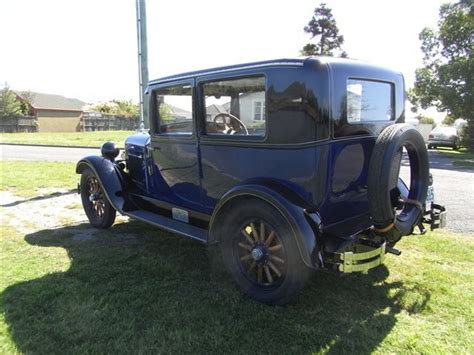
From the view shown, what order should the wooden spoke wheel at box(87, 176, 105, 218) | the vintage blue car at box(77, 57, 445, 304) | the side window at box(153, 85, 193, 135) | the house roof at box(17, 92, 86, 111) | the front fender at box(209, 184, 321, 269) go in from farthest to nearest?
the house roof at box(17, 92, 86, 111) < the wooden spoke wheel at box(87, 176, 105, 218) < the side window at box(153, 85, 193, 135) < the vintage blue car at box(77, 57, 445, 304) < the front fender at box(209, 184, 321, 269)

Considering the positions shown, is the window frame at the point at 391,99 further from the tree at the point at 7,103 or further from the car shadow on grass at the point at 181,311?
the tree at the point at 7,103

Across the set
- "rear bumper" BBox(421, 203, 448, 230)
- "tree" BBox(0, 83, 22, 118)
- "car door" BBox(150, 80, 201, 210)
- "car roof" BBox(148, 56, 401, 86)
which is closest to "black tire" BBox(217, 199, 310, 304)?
"car door" BBox(150, 80, 201, 210)

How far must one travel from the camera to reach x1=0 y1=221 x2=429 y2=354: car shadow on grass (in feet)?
8.75

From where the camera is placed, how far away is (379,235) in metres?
3.19

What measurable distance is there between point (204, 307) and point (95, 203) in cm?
281

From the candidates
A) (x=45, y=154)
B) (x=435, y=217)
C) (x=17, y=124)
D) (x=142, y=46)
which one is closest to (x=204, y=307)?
(x=435, y=217)

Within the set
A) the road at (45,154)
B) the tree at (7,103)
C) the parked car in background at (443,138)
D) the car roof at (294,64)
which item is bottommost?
the road at (45,154)

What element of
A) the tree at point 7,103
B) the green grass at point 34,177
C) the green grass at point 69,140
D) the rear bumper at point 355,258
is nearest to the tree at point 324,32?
the green grass at point 69,140

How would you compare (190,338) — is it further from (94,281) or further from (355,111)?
(355,111)

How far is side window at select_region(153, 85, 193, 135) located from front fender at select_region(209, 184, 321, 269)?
122cm

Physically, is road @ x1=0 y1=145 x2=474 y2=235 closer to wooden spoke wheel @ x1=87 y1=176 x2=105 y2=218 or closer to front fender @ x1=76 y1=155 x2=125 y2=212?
front fender @ x1=76 y1=155 x2=125 y2=212

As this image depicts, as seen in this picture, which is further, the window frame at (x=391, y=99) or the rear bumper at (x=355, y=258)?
the window frame at (x=391, y=99)

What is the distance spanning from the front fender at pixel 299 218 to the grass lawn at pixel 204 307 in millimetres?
541

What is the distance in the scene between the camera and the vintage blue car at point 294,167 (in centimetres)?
295
